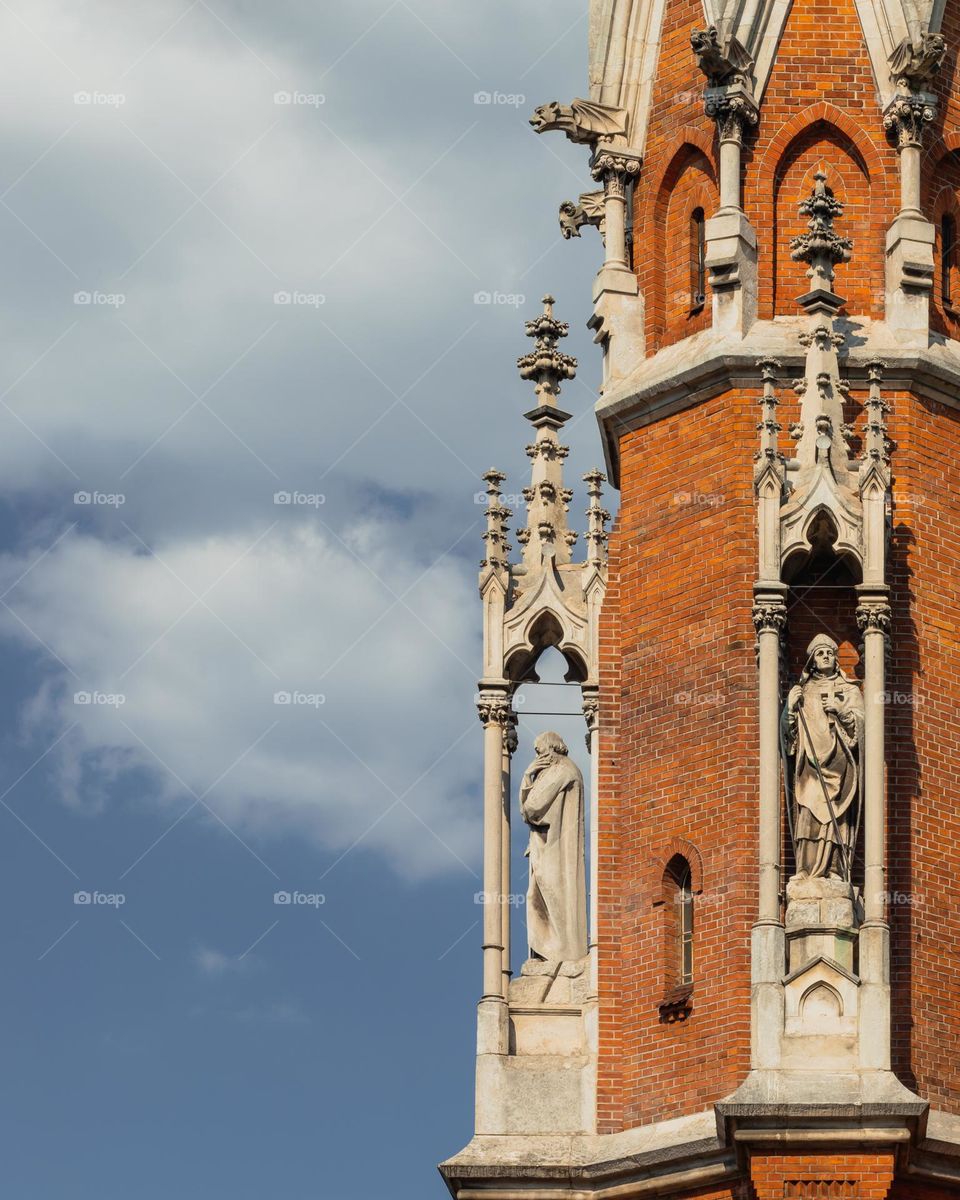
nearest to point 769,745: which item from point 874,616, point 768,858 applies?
point 768,858

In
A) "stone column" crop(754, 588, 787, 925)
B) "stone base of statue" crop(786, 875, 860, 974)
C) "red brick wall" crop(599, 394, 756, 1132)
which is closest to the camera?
"stone base of statue" crop(786, 875, 860, 974)

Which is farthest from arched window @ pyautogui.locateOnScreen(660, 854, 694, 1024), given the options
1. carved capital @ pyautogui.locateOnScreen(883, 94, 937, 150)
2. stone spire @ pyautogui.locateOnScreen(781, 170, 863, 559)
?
carved capital @ pyautogui.locateOnScreen(883, 94, 937, 150)

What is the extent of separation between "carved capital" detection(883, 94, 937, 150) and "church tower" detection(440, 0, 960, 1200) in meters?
0.06

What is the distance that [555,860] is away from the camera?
34.2m

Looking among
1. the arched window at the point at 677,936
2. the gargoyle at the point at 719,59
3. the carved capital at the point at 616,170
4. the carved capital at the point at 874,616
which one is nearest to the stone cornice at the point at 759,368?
the carved capital at the point at 616,170

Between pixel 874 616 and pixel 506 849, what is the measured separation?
4.00 meters

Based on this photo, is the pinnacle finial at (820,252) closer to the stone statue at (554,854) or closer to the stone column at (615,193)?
the stone column at (615,193)

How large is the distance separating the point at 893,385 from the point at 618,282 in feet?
10.0

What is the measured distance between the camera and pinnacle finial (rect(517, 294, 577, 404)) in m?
36.0

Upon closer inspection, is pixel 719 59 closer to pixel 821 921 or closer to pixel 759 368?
pixel 759 368

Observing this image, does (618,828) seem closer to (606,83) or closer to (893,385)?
(893,385)

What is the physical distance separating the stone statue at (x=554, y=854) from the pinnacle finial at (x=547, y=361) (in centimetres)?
342

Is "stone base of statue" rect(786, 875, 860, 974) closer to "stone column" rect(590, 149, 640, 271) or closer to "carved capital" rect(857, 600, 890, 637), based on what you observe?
"carved capital" rect(857, 600, 890, 637)

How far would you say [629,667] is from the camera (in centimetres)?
3441
